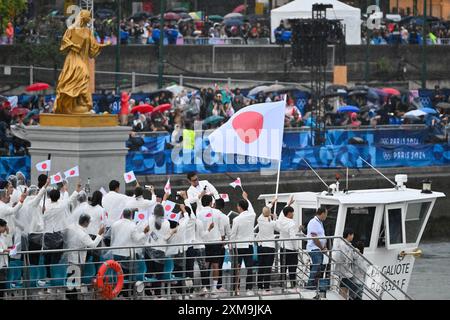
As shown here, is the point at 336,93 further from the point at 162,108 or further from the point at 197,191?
the point at 197,191

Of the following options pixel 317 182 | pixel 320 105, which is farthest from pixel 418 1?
pixel 317 182

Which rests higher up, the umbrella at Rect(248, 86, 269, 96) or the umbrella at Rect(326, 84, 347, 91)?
the umbrella at Rect(248, 86, 269, 96)

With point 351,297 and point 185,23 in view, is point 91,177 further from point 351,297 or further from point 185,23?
point 185,23

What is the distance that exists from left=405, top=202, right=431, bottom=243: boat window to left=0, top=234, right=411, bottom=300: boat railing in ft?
8.35

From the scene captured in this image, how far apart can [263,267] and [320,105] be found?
2283cm

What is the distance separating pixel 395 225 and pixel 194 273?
5.06 meters

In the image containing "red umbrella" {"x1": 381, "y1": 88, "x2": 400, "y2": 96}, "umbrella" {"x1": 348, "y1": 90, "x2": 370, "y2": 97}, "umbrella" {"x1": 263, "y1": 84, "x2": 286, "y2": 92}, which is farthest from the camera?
"red umbrella" {"x1": 381, "y1": 88, "x2": 400, "y2": 96}

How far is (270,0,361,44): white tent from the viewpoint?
5878 centimetres

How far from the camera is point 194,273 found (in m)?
24.9

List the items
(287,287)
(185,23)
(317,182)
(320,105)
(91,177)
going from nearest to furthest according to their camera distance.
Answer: (287,287), (91,177), (317,182), (320,105), (185,23)

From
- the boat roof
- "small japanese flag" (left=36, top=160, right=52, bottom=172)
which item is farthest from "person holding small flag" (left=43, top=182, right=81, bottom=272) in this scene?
the boat roof

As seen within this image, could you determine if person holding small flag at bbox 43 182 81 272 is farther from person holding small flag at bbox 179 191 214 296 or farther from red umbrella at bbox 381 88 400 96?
red umbrella at bbox 381 88 400 96

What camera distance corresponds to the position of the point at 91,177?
102ft

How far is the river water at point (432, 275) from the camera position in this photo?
34594mm
